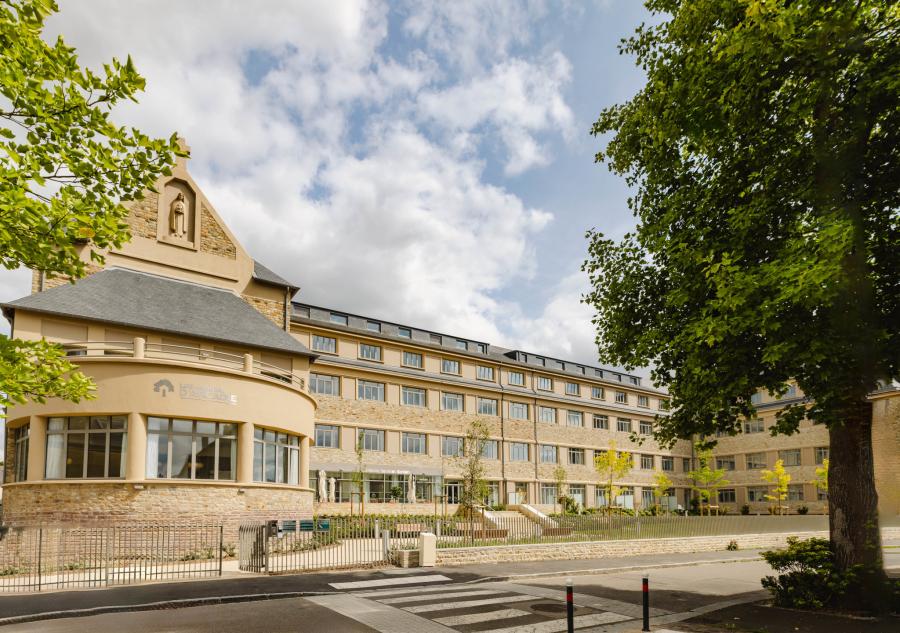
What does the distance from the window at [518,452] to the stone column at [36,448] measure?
34221 millimetres

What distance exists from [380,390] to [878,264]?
35439mm

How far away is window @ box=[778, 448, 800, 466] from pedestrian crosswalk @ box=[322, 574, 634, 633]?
50.5 metres

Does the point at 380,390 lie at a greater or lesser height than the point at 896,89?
lesser

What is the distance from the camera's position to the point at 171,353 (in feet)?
86.7

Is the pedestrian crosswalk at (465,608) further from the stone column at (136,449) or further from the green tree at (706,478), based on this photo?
the green tree at (706,478)

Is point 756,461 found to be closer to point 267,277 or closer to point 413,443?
point 413,443

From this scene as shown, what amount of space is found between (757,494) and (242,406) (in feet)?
172

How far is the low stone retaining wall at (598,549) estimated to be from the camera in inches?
866

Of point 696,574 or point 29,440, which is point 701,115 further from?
point 29,440

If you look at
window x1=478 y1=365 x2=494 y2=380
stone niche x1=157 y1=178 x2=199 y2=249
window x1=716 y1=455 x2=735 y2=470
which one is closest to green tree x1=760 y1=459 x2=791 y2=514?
window x1=716 y1=455 x2=735 y2=470

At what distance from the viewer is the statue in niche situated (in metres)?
31.6

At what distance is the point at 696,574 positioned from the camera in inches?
854

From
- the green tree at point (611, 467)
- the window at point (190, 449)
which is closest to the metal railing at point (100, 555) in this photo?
the window at point (190, 449)

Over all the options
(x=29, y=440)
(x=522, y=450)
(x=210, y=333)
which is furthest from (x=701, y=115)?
(x=522, y=450)
